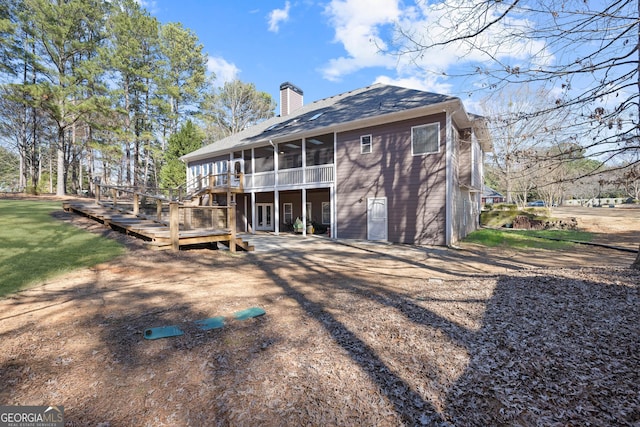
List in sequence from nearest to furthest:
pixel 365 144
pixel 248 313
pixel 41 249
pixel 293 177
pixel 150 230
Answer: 1. pixel 248 313
2. pixel 41 249
3. pixel 150 230
4. pixel 365 144
5. pixel 293 177

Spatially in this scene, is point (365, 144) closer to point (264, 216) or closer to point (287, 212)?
point (287, 212)

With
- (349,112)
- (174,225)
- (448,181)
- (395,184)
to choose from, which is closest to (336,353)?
(174,225)

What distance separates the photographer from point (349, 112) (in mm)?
14203

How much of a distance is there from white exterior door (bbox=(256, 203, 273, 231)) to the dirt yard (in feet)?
46.5

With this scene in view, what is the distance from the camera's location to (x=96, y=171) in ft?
120

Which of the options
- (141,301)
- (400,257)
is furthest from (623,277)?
(141,301)

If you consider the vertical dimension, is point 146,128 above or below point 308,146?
above

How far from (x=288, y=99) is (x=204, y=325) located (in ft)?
61.6

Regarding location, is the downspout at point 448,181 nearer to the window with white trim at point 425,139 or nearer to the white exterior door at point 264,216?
the window with white trim at point 425,139

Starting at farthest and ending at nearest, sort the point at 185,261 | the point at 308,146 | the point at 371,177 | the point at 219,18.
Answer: the point at 308,146
the point at 219,18
the point at 371,177
the point at 185,261

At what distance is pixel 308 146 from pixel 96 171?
33740 mm

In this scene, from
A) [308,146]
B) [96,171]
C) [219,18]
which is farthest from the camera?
[96,171]

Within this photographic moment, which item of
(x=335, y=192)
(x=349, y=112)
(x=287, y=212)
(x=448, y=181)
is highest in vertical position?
(x=349, y=112)

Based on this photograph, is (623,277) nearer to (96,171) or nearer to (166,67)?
(166,67)
